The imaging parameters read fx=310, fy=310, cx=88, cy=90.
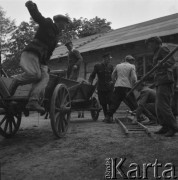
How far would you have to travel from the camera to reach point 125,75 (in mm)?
7945

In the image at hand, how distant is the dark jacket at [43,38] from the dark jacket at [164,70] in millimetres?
1815

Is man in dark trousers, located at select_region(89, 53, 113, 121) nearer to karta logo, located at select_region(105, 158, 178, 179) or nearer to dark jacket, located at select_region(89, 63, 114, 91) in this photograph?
dark jacket, located at select_region(89, 63, 114, 91)

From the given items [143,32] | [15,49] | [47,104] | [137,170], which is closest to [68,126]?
[47,104]

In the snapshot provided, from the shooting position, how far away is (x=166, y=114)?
205 inches

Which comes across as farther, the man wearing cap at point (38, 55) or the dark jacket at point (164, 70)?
the dark jacket at point (164, 70)

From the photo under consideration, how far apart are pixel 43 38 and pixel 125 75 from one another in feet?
11.3

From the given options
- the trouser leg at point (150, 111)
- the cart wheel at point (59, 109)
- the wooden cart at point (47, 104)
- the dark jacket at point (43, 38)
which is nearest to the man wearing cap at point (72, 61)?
the trouser leg at point (150, 111)

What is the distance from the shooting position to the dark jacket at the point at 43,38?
4824 millimetres

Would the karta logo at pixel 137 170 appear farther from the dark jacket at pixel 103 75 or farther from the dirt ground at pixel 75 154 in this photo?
the dark jacket at pixel 103 75

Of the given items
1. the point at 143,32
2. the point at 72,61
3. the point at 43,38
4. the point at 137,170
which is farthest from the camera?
the point at 143,32

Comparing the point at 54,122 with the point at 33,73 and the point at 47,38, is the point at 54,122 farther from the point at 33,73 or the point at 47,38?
the point at 47,38

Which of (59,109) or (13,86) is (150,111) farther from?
(13,86)

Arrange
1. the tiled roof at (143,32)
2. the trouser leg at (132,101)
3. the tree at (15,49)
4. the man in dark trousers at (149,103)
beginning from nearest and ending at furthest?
the man in dark trousers at (149,103)
the trouser leg at (132,101)
the tiled roof at (143,32)
the tree at (15,49)

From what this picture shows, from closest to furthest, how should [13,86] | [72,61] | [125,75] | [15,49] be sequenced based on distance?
[13,86] < [125,75] < [72,61] < [15,49]
